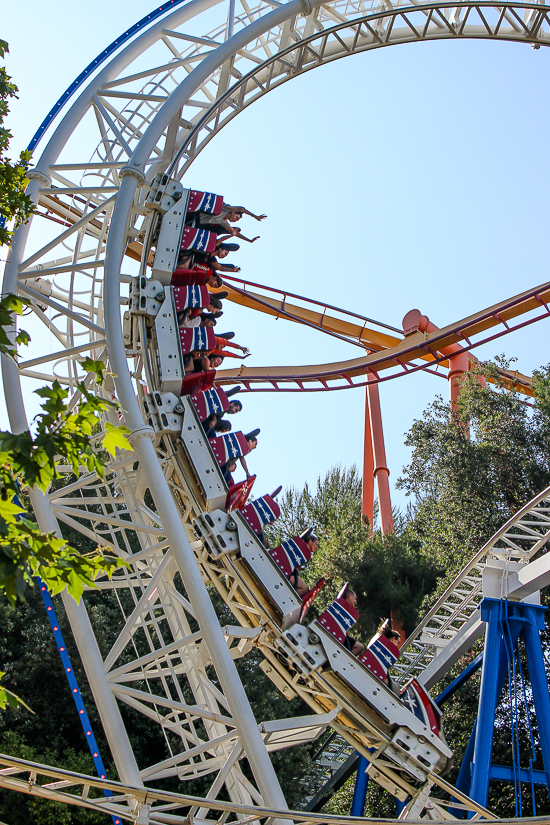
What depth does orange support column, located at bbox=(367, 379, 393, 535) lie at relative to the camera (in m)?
16.1

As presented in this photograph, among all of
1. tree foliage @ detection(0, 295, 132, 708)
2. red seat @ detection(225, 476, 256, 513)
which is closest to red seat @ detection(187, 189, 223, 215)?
red seat @ detection(225, 476, 256, 513)

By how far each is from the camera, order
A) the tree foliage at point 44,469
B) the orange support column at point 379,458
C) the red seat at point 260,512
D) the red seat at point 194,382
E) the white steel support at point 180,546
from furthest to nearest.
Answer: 1. the orange support column at point 379,458
2. the red seat at point 194,382
3. the red seat at point 260,512
4. the white steel support at point 180,546
5. the tree foliage at point 44,469

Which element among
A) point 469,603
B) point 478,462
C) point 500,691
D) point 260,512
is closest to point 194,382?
point 260,512

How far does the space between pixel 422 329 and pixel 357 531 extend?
4651 millimetres

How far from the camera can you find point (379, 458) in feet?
53.1

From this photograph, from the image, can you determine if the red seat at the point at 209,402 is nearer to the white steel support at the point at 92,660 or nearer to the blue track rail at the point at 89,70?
the white steel support at the point at 92,660

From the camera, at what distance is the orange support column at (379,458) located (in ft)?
53.0

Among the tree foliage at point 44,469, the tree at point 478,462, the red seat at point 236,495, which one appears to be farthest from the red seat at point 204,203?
the tree at point 478,462

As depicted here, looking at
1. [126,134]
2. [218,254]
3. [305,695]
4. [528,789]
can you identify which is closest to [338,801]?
[528,789]

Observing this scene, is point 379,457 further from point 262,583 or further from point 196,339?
point 262,583

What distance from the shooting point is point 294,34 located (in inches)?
378

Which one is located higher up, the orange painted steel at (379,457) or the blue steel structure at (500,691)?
the orange painted steel at (379,457)

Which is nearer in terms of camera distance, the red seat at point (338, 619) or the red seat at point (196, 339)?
the red seat at point (338, 619)

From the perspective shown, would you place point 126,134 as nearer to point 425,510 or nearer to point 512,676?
point 512,676
